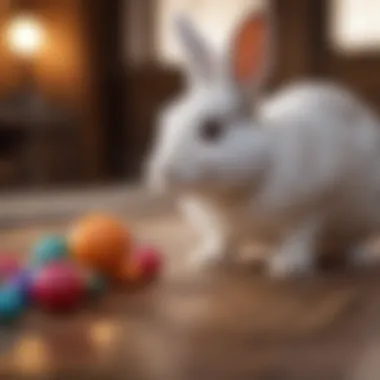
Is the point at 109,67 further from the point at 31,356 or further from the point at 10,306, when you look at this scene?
the point at 31,356

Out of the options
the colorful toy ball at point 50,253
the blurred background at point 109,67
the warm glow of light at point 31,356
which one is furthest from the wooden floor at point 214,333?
the blurred background at point 109,67

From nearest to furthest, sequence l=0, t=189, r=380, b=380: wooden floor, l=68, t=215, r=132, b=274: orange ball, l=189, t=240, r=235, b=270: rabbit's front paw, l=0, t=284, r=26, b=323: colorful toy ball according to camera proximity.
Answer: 1. l=0, t=189, r=380, b=380: wooden floor
2. l=0, t=284, r=26, b=323: colorful toy ball
3. l=68, t=215, r=132, b=274: orange ball
4. l=189, t=240, r=235, b=270: rabbit's front paw

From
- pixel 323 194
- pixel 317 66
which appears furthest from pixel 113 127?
pixel 323 194

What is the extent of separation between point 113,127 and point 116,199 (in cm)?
127

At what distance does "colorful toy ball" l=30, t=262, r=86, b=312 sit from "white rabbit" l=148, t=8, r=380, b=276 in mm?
163

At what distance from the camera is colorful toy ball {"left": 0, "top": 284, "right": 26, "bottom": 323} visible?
0.95 metres

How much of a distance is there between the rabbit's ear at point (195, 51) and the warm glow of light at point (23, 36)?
2337mm

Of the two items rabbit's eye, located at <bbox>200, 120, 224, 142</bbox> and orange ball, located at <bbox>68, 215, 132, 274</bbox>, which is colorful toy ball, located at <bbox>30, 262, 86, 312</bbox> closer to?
orange ball, located at <bbox>68, 215, 132, 274</bbox>

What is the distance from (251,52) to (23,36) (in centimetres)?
237

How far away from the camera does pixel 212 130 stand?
3.79ft

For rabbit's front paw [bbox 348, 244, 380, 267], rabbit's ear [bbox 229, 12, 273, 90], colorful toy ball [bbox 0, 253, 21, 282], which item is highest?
rabbit's ear [bbox 229, 12, 273, 90]

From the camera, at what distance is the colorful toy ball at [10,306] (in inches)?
37.6

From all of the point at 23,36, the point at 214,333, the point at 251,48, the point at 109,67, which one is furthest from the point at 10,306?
the point at 109,67

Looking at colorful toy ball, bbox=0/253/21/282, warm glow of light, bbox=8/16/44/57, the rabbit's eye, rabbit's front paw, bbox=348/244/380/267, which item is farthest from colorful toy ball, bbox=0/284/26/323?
warm glow of light, bbox=8/16/44/57
